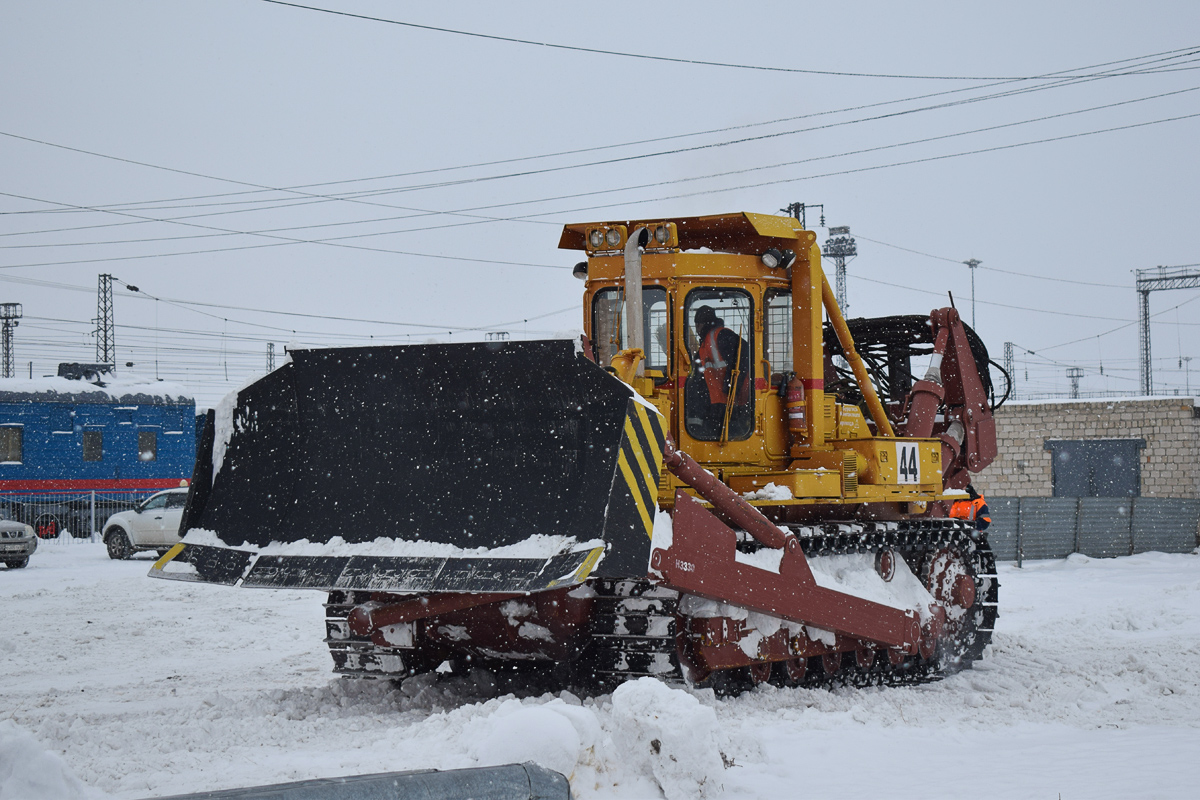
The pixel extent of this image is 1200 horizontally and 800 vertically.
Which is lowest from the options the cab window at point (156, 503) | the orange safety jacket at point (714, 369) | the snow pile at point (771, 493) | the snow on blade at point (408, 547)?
the cab window at point (156, 503)

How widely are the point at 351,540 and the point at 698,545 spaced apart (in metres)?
2.10

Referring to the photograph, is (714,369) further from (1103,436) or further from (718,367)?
(1103,436)

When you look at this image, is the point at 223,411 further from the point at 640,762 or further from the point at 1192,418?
the point at 1192,418

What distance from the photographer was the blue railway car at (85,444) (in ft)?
83.0

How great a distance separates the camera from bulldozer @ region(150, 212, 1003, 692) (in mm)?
6344

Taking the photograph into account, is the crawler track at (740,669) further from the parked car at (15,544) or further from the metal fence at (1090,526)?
the parked car at (15,544)

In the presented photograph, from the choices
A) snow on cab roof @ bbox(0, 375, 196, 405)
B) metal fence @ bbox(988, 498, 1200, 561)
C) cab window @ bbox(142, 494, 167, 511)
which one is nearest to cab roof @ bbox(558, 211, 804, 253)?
metal fence @ bbox(988, 498, 1200, 561)

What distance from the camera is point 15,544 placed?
1923cm

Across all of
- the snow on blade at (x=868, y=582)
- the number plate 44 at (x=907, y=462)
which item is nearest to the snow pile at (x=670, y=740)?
the snow on blade at (x=868, y=582)

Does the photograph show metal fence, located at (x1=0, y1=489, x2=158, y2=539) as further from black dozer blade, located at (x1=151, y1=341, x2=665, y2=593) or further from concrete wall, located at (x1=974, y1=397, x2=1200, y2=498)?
concrete wall, located at (x1=974, y1=397, x2=1200, y2=498)

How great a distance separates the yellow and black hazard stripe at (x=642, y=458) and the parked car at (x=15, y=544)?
16.7 metres

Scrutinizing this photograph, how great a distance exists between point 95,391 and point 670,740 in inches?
976

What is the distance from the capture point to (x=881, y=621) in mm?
8508

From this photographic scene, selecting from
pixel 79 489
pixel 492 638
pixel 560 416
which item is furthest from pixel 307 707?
pixel 79 489
